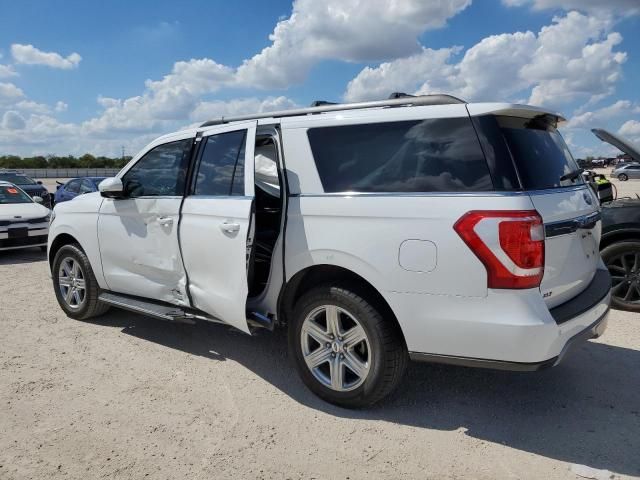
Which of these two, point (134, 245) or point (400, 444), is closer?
point (400, 444)

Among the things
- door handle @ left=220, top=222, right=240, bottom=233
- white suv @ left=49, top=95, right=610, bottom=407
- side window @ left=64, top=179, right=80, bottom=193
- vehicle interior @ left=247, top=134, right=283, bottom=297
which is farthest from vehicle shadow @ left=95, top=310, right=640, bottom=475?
side window @ left=64, top=179, right=80, bottom=193

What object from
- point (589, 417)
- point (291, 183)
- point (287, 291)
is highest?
point (291, 183)

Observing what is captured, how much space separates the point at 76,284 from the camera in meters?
5.43

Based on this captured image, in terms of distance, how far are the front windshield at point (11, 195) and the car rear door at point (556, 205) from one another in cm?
1033

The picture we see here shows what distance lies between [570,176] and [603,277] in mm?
788

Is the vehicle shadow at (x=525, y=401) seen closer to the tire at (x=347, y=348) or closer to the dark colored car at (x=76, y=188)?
the tire at (x=347, y=348)

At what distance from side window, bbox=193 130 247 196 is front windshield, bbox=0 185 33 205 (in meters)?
8.01

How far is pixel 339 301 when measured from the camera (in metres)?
3.37

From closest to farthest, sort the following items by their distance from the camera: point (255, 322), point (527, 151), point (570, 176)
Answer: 1. point (527, 151)
2. point (570, 176)
3. point (255, 322)

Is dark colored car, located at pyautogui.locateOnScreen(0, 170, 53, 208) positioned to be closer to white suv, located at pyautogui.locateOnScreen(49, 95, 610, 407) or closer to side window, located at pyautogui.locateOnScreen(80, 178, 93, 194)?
side window, located at pyautogui.locateOnScreen(80, 178, 93, 194)

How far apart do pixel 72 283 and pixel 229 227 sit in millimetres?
2664

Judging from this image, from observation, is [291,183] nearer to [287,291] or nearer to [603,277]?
[287,291]

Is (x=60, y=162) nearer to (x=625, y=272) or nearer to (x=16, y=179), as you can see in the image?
(x=16, y=179)

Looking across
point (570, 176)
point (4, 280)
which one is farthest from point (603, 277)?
point (4, 280)
